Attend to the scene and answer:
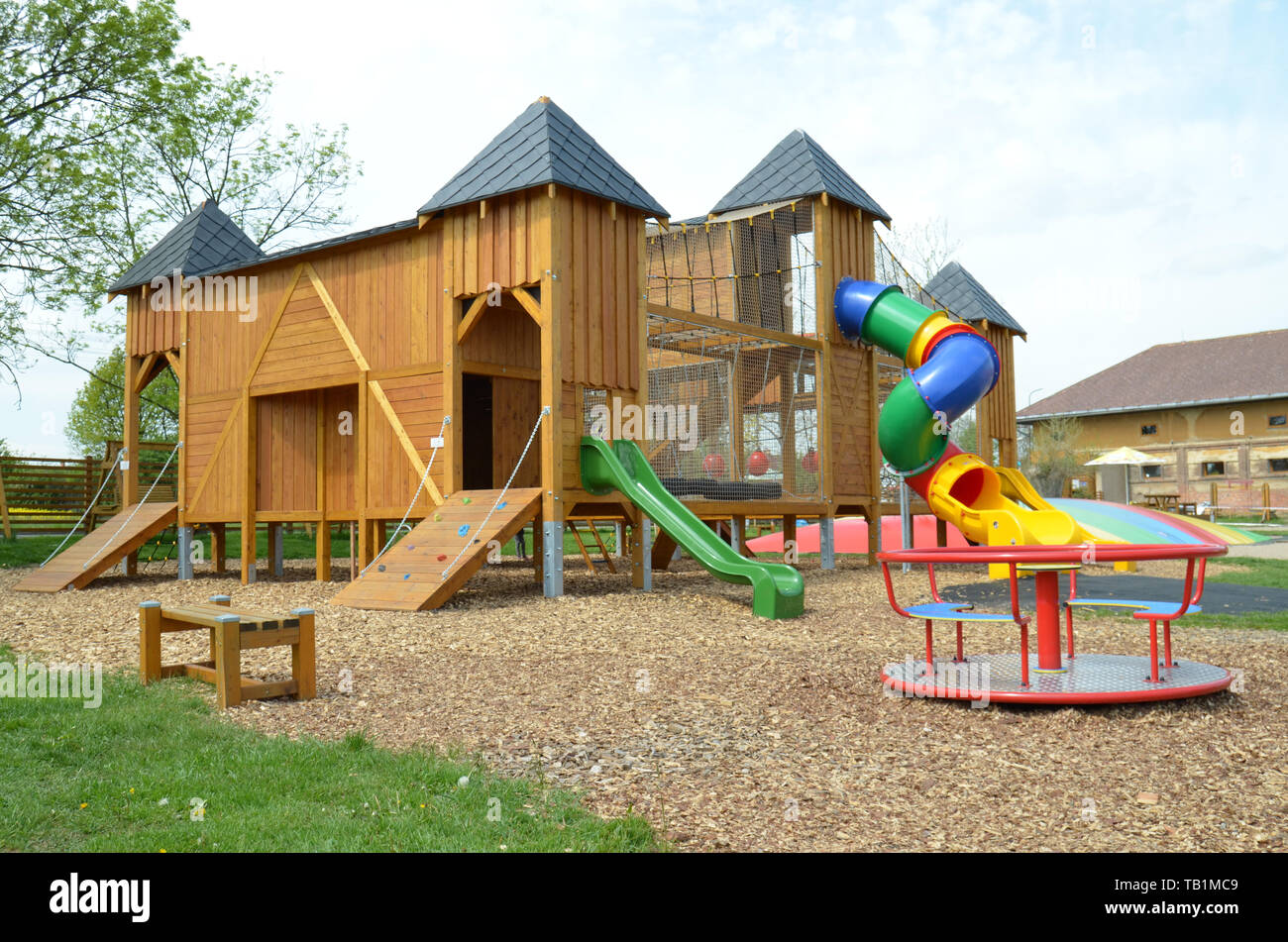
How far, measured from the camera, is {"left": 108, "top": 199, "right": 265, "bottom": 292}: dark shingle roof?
634 inches

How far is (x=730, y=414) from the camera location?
559 inches

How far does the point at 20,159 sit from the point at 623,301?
47.5 feet

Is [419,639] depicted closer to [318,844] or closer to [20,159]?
[318,844]

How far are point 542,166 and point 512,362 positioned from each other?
2.89m

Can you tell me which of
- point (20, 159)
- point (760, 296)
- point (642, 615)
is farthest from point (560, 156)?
point (20, 159)

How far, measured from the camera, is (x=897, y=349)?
13930 millimetres

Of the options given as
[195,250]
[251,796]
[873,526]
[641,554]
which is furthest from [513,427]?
[251,796]

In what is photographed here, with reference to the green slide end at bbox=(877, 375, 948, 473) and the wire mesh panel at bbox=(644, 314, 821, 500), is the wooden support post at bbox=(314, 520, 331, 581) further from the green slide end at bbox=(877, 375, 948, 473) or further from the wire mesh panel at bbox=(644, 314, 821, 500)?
the green slide end at bbox=(877, 375, 948, 473)

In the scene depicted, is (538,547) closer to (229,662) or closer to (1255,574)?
(229,662)

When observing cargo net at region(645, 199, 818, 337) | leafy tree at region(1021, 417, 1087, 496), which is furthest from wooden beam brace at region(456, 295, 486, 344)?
leafy tree at region(1021, 417, 1087, 496)

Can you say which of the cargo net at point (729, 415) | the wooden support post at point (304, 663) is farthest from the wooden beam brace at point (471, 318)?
the wooden support post at point (304, 663)

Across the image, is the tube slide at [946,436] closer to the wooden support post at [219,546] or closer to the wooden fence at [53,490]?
the wooden support post at [219,546]

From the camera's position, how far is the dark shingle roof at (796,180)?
49.9 feet

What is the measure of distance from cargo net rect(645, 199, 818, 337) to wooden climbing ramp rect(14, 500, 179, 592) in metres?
8.30
